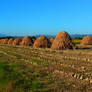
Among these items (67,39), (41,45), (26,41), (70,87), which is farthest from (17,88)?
(26,41)

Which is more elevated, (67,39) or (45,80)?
(67,39)

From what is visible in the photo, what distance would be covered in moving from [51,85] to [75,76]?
1.93m

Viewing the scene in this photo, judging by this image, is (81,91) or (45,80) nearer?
(81,91)

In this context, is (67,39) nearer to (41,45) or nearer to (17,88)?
(41,45)

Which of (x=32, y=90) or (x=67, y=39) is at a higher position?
(x=67, y=39)

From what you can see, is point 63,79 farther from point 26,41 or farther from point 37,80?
point 26,41

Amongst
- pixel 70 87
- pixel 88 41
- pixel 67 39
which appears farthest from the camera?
pixel 88 41

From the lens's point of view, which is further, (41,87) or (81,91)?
(41,87)

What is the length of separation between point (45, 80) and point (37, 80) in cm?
38

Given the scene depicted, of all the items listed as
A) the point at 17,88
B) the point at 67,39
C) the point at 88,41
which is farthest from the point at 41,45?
the point at 17,88

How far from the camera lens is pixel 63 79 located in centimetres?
909

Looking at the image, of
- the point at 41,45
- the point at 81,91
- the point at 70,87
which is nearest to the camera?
the point at 81,91

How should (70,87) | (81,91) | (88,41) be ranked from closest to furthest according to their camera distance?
(81,91), (70,87), (88,41)

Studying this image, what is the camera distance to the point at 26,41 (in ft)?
134
